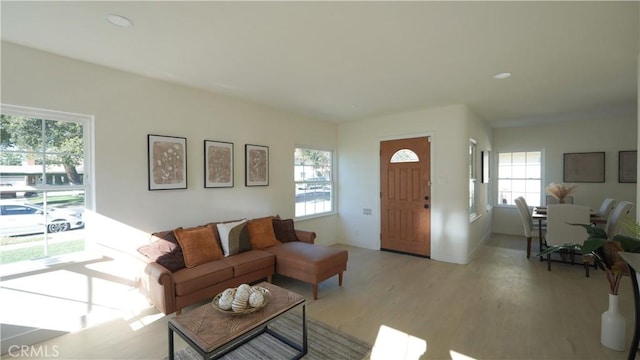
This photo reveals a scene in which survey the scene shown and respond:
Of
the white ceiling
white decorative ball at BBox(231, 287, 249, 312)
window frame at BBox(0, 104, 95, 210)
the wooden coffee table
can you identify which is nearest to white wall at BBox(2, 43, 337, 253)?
window frame at BBox(0, 104, 95, 210)

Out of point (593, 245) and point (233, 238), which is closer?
point (593, 245)

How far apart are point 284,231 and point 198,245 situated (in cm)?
127

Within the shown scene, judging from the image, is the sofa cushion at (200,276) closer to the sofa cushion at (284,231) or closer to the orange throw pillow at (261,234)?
the orange throw pillow at (261,234)

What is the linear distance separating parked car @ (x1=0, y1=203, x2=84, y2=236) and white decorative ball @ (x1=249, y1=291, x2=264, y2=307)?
204 centimetres

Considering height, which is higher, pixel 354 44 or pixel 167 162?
pixel 354 44

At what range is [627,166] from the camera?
5.15 meters

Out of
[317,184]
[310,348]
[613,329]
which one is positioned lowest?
[310,348]

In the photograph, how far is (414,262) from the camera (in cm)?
446

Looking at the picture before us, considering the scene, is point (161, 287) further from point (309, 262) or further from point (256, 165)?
point (256, 165)

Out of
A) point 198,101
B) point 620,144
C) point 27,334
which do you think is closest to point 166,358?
point 27,334

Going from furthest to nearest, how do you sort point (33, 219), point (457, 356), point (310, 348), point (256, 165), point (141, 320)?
1. point (256, 165)
2. point (141, 320)
3. point (33, 219)
4. point (310, 348)
5. point (457, 356)

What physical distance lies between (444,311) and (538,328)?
77cm

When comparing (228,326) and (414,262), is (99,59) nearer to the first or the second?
(228,326)

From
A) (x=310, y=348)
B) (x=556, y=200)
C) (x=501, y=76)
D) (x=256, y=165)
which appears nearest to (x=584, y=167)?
(x=556, y=200)
